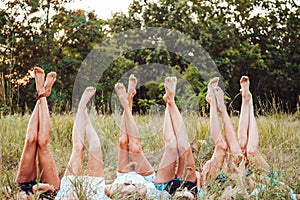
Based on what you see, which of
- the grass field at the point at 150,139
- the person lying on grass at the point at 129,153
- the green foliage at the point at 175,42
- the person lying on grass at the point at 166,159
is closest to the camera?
the person lying on grass at the point at 166,159

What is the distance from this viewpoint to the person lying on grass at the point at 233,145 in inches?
90.7

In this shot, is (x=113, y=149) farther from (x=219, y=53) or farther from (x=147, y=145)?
(x=219, y=53)

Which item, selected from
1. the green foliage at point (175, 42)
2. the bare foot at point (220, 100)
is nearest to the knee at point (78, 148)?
the bare foot at point (220, 100)

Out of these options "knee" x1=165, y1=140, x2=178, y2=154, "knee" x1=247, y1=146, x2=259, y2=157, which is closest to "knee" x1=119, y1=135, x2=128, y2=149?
"knee" x1=165, y1=140, x2=178, y2=154

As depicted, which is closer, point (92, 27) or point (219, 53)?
point (92, 27)

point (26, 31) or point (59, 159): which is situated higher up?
point (26, 31)

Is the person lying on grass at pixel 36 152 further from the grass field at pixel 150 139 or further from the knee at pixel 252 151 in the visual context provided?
the knee at pixel 252 151

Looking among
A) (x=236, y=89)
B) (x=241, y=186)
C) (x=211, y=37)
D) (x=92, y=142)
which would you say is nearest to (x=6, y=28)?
(x=211, y=37)

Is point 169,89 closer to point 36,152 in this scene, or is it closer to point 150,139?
point 36,152

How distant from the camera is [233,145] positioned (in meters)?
2.43

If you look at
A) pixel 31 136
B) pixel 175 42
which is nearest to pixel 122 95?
pixel 31 136

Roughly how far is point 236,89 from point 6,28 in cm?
620

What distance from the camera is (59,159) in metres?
3.47

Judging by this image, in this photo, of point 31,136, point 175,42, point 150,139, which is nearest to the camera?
point 31,136
